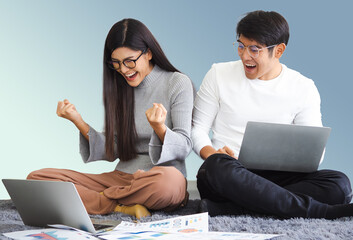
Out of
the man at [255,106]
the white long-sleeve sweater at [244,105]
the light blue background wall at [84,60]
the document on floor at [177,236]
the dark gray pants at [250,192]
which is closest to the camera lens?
the document on floor at [177,236]

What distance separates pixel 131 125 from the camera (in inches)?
86.0

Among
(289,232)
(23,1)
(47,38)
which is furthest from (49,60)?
(289,232)

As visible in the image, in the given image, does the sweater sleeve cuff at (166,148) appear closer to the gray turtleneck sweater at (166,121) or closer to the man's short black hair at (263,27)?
the gray turtleneck sweater at (166,121)

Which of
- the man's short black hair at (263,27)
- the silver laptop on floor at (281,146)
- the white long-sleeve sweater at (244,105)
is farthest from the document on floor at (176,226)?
the man's short black hair at (263,27)

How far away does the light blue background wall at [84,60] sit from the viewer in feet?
11.1

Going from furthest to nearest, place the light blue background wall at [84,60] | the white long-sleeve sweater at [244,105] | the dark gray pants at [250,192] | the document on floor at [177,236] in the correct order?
1. the light blue background wall at [84,60]
2. the white long-sleeve sweater at [244,105]
3. the dark gray pants at [250,192]
4. the document on floor at [177,236]

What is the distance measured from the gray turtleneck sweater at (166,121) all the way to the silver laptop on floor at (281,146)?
1.00ft

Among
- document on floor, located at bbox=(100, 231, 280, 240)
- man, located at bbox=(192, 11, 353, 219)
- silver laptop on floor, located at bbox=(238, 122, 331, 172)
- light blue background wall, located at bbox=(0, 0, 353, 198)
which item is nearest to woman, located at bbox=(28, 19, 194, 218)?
man, located at bbox=(192, 11, 353, 219)

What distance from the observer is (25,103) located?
A: 139 inches

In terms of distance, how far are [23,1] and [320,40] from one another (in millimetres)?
2090

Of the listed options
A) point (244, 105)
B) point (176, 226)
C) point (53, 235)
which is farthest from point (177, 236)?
point (244, 105)

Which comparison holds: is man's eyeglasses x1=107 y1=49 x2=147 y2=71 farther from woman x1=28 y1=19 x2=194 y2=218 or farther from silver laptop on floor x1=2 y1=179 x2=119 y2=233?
silver laptop on floor x1=2 y1=179 x2=119 y2=233

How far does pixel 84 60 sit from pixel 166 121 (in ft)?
5.35

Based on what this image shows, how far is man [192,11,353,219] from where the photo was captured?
6.30ft
